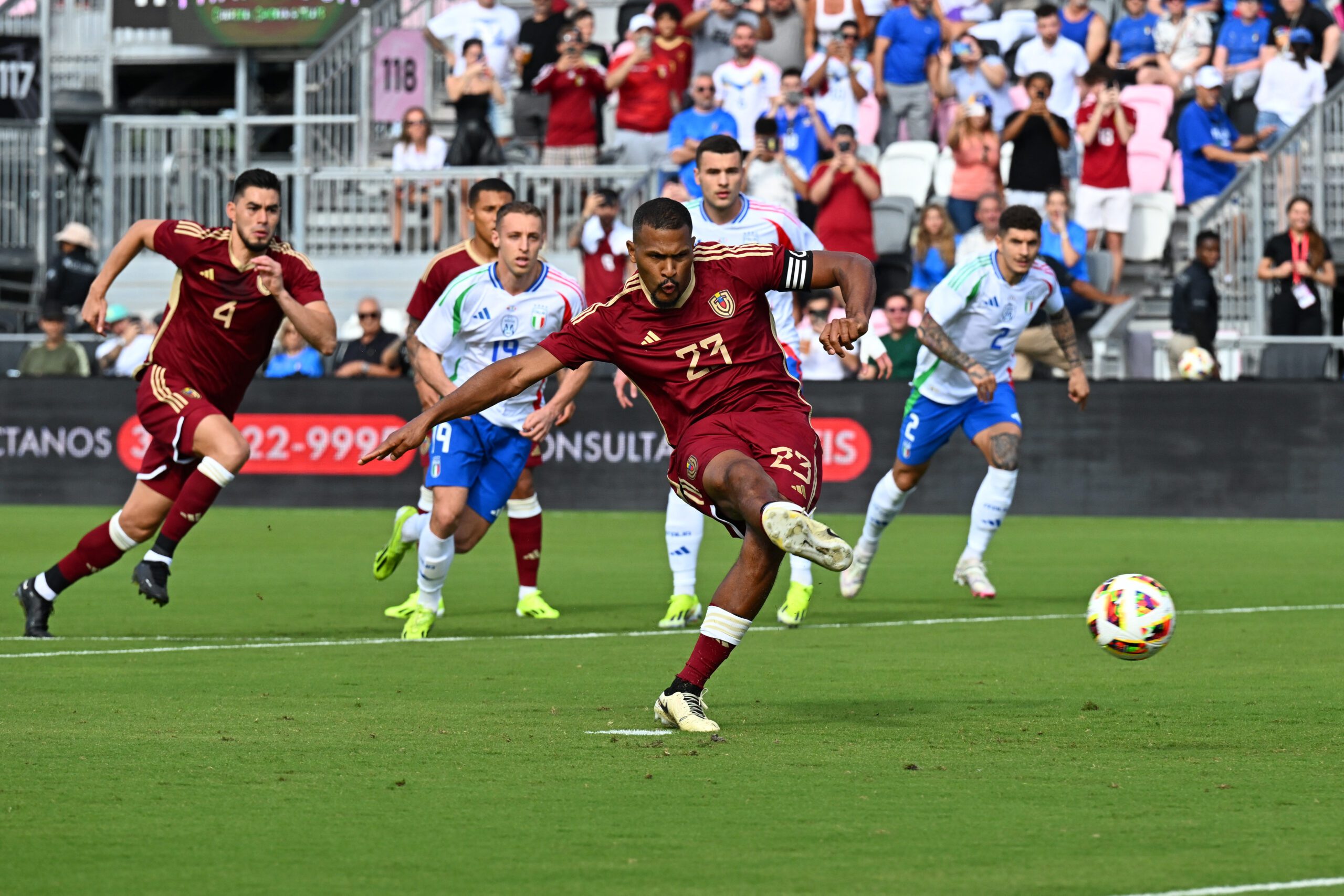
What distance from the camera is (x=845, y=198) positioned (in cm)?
2155

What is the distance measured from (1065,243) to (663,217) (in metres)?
14.6

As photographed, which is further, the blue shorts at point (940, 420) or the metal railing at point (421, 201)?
the metal railing at point (421, 201)

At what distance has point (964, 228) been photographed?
72.2ft

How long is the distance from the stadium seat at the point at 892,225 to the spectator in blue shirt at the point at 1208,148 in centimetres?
337

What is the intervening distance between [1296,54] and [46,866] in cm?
2056

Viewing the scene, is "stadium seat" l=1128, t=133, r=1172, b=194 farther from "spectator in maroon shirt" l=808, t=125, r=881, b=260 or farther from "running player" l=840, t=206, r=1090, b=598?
"running player" l=840, t=206, r=1090, b=598

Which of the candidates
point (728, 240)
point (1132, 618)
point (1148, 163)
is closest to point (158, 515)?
point (728, 240)

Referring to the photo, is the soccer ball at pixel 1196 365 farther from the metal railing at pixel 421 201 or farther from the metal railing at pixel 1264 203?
the metal railing at pixel 421 201

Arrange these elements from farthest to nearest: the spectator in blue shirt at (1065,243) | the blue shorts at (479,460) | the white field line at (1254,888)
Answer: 1. the spectator in blue shirt at (1065,243)
2. the blue shorts at (479,460)
3. the white field line at (1254,888)

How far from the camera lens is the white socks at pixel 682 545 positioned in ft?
36.1

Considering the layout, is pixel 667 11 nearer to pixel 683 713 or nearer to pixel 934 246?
pixel 934 246

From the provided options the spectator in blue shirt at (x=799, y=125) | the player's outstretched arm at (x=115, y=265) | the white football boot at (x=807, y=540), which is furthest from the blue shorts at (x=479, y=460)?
the spectator in blue shirt at (x=799, y=125)

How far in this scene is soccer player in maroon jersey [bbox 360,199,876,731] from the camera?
7.12m

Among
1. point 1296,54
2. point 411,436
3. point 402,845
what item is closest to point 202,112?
point 1296,54
